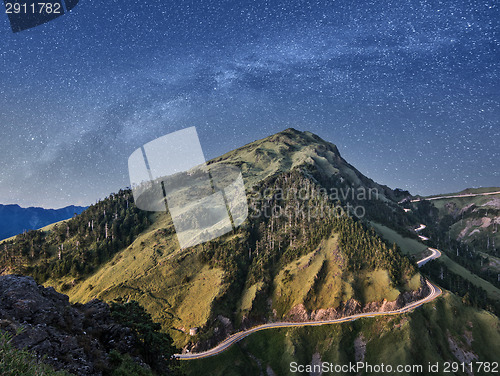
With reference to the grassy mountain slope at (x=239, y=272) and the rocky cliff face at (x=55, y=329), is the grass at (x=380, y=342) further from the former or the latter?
the rocky cliff face at (x=55, y=329)

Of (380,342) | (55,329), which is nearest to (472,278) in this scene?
(380,342)

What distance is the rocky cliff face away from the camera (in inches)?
1002

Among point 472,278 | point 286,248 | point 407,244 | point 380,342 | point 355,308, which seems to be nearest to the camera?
point 380,342

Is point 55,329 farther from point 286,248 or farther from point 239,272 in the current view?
point 286,248

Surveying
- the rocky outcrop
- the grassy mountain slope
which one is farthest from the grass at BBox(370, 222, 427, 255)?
the rocky outcrop

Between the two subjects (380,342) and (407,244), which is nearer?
(380,342)

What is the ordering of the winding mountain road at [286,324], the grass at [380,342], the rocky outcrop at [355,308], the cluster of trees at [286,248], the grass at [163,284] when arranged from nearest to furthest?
1. the grass at [380,342]
2. the winding mountain road at [286,324]
3. the rocky outcrop at [355,308]
4. the grass at [163,284]
5. the cluster of trees at [286,248]

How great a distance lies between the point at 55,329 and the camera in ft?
97.5

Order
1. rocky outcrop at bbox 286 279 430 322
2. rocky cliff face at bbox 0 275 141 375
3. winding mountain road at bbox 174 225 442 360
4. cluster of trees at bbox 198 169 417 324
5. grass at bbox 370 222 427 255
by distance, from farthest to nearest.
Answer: grass at bbox 370 222 427 255
cluster of trees at bbox 198 169 417 324
rocky outcrop at bbox 286 279 430 322
winding mountain road at bbox 174 225 442 360
rocky cliff face at bbox 0 275 141 375

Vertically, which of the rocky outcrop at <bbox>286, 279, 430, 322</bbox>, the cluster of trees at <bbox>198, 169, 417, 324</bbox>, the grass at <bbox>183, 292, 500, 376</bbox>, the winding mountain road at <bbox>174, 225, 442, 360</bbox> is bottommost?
the grass at <bbox>183, 292, 500, 376</bbox>

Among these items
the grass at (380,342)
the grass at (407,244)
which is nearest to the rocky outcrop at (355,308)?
the grass at (380,342)

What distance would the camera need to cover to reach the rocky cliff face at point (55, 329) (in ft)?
83.5

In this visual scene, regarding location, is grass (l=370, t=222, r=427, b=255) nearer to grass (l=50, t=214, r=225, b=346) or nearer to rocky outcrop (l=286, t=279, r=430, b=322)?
rocky outcrop (l=286, t=279, r=430, b=322)

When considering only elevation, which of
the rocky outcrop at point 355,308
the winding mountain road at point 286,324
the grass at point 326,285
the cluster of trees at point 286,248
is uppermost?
the cluster of trees at point 286,248
